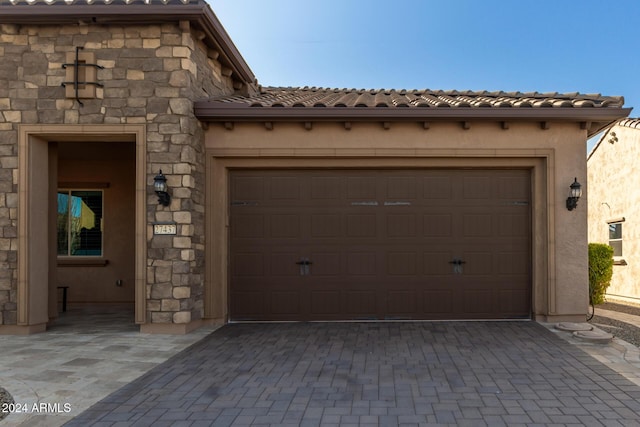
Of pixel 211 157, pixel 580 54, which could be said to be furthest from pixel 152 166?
pixel 580 54

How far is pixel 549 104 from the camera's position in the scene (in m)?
7.50

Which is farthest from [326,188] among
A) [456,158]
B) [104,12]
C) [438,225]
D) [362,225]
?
[104,12]

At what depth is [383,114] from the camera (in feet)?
24.9

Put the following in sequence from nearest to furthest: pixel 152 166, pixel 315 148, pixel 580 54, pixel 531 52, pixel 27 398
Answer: pixel 27 398, pixel 152 166, pixel 315 148, pixel 531 52, pixel 580 54

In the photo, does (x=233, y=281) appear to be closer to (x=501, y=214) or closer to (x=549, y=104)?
(x=501, y=214)

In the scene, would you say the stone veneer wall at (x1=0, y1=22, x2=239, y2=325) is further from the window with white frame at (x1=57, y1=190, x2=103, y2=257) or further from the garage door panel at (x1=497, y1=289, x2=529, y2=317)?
the garage door panel at (x1=497, y1=289, x2=529, y2=317)

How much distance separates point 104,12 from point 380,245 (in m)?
5.81

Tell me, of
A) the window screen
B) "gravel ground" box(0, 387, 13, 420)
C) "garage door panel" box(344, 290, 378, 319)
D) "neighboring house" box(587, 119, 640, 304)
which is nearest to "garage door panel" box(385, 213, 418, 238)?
"garage door panel" box(344, 290, 378, 319)

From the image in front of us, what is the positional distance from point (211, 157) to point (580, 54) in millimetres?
37933

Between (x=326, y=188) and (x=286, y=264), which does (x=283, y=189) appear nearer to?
(x=326, y=188)

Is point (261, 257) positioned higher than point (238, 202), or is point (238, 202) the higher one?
point (238, 202)

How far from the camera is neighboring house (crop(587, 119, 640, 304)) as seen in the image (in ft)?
38.8

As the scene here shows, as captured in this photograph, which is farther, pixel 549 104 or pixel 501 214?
pixel 501 214

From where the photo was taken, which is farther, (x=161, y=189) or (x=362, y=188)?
(x=362, y=188)
